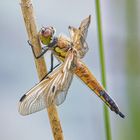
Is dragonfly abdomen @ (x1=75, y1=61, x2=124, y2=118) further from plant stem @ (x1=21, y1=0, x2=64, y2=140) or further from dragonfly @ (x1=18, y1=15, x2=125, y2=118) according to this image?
plant stem @ (x1=21, y1=0, x2=64, y2=140)

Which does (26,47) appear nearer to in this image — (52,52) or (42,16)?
(42,16)

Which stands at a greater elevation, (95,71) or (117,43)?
(117,43)

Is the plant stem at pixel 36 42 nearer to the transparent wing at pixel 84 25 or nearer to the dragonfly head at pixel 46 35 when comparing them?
the dragonfly head at pixel 46 35

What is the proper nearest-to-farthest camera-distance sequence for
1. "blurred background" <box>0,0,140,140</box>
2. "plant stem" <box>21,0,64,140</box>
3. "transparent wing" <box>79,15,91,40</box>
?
1. "plant stem" <box>21,0,64,140</box>
2. "transparent wing" <box>79,15,91,40</box>
3. "blurred background" <box>0,0,140,140</box>

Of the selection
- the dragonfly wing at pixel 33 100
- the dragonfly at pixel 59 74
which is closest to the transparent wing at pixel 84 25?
the dragonfly at pixel 59 74

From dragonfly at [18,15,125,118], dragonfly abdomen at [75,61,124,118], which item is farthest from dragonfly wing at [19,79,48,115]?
dragonfly abdomen at [75,61,124,118]
